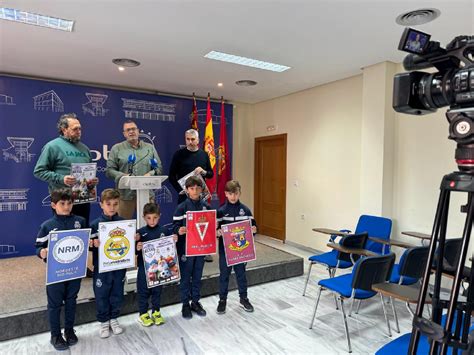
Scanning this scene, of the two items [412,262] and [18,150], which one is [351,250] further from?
[18,150]

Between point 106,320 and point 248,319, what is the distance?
47.1 inches

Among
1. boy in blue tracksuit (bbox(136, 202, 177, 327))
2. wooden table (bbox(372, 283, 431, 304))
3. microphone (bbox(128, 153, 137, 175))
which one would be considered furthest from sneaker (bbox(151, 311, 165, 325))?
wooden table (bbox(372, 283, 431, 304))

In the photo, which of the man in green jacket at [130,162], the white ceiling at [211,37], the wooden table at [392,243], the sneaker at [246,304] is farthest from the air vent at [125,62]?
the wooden table at [392,243]

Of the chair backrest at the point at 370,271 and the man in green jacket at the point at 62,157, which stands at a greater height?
the man in green jacket at the point at 62,157

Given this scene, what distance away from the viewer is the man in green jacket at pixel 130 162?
3.20 metres

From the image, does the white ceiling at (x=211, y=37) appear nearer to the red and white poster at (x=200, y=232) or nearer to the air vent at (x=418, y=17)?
the air vent at (x=418, y=17)

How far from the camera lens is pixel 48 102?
4.41 meters

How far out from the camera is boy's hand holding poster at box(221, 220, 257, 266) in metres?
2.85

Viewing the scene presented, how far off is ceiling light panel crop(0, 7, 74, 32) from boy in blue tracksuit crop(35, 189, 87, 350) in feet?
5.12

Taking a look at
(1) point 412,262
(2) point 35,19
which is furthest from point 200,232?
(2) point 35,19

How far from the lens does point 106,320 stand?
2531 mm

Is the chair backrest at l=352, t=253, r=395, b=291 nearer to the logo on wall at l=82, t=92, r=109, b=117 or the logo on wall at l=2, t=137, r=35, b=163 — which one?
the logo on wall at l=82, t=92, r=109, b=117

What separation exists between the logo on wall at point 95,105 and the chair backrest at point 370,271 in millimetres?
4189

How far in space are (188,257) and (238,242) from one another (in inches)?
18.4
